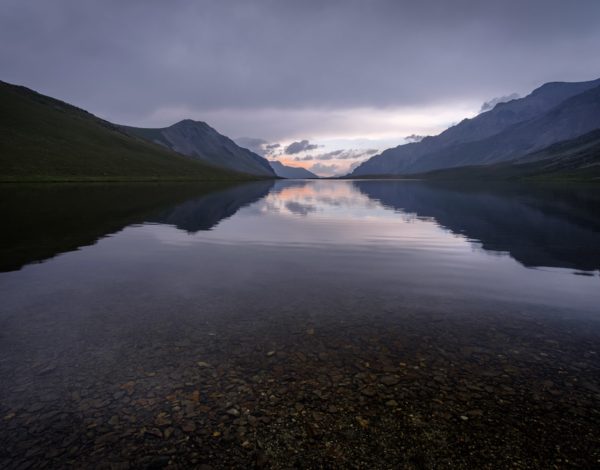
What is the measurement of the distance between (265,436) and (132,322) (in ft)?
28.1

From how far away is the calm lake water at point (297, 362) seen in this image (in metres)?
7.75

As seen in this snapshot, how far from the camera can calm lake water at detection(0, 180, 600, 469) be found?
775cm

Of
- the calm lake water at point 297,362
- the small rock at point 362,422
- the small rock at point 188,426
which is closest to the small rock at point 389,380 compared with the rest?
the calm lake water at point 297,362

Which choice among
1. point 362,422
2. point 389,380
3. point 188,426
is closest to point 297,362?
→ point 389,380

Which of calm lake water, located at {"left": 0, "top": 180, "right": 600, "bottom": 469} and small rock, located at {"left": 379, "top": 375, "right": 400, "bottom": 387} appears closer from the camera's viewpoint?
calm lake water, located at {"left": 0, "top": 180, "right": 600, "bottom": 469}

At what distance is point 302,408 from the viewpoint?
29.5 ft

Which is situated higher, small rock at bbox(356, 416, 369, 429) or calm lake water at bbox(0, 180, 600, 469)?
small rock at bbox(356, 416, 369, 429)

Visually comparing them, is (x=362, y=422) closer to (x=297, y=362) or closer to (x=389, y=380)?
(x=389, y=380)

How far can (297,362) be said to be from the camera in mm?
11242

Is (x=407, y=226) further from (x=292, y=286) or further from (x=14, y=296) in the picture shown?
(x=14, y=296)

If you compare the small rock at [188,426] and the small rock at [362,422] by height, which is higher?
the small rock at [362,422]

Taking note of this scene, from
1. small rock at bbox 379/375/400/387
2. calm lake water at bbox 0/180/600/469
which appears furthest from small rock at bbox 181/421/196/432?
small rock at bbox 379/375/400/387

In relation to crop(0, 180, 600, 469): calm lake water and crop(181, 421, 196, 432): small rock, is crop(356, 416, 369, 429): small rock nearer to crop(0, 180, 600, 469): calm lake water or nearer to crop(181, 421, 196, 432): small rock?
crop(0, 180, 600, 469): calm lake water

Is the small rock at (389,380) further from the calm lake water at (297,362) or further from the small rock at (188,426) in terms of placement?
the small rock at (188,426)
